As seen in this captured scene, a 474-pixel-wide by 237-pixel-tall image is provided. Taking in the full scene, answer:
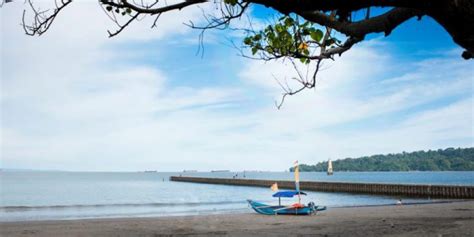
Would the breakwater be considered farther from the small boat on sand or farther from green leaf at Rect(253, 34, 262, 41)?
green leaf at Rect(253, 34, 262, 41)

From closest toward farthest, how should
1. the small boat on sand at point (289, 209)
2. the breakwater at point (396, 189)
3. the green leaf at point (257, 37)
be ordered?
the green leaf at point (257, 37), the small boat on sand at point (289, 209), the breakwater at point (396, 189)

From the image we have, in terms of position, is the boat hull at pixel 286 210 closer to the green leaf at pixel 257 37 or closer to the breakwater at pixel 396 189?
the green leaf at pixel 257 37

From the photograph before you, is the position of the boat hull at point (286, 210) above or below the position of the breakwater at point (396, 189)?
above

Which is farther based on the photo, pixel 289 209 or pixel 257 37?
pixel 289 209

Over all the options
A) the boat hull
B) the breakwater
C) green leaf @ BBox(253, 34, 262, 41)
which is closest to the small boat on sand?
the boat hull

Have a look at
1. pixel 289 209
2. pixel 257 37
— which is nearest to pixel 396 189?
pixel 289 209

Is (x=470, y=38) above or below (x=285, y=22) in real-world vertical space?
below

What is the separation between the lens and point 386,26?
3.89 meters

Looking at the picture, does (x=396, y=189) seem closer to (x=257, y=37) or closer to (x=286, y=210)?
(x=286, y=210)

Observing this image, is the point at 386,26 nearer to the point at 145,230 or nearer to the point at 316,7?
the point at 316,7

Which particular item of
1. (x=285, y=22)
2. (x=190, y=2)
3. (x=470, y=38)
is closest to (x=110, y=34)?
(x=190, y=2)

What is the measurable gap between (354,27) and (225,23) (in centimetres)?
189

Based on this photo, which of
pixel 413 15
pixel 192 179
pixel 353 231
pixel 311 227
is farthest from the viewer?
pixel 192 179

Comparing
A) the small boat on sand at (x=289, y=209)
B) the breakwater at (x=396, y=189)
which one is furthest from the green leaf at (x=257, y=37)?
the breakwater at (x=396, y=189)
